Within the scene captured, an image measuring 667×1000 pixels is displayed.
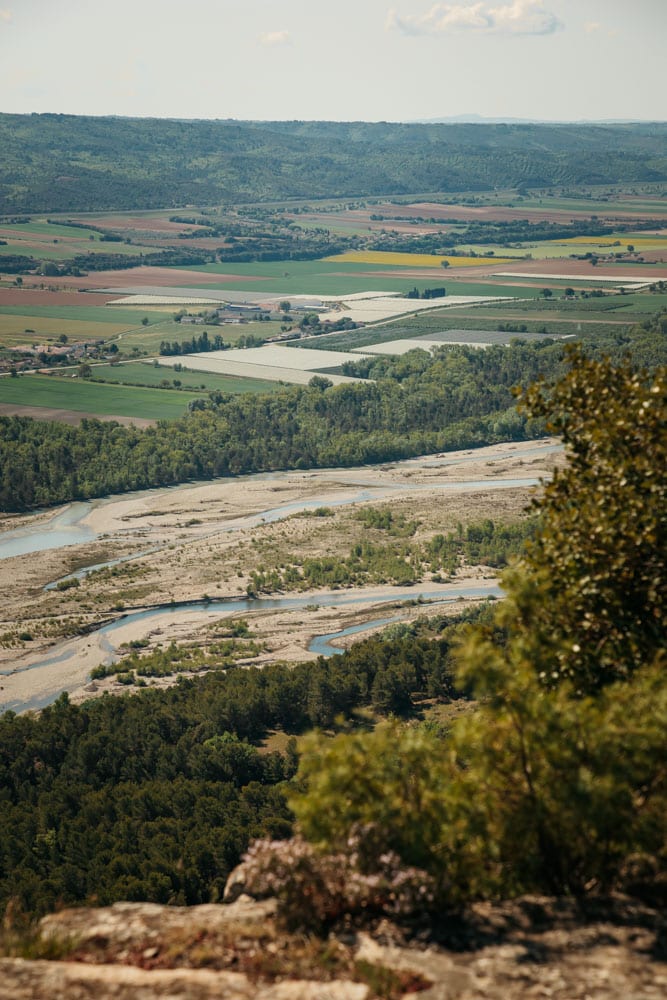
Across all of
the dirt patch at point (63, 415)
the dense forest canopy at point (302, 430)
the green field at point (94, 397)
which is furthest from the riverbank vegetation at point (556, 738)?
the green field at point (94, 397)

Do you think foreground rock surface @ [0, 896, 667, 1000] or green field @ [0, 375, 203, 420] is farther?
green field @ [0, 375, 203, 420]

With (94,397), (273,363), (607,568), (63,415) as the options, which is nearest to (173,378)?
(94,397)

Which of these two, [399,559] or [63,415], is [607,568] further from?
[63,415]

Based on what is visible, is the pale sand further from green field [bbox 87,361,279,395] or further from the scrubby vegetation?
the scrubby vegetation

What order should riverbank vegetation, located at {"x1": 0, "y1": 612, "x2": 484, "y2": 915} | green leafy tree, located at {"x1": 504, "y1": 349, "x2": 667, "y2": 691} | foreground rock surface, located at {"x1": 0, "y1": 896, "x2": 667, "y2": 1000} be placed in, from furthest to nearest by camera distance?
riverbank vegetation, located at {"x1": 0, "y1": 612, "x2": 484, "y2": 915} < green leafy tree, located at {"x1": 504, "y1": 349, "x2": 667, "y2": 691} < foreground rock surface, located at {"x1": 0, "y1": 896, "x2": 667, "y2": 1000}

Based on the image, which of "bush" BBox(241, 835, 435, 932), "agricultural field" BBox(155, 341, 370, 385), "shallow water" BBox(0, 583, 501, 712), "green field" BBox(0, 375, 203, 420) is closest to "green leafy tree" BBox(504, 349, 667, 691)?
"bush" BBox(241, 835, 435, 932)

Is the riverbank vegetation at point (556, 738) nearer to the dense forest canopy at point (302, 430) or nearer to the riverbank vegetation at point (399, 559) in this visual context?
the riverbank vegetation at point (399, 559)
